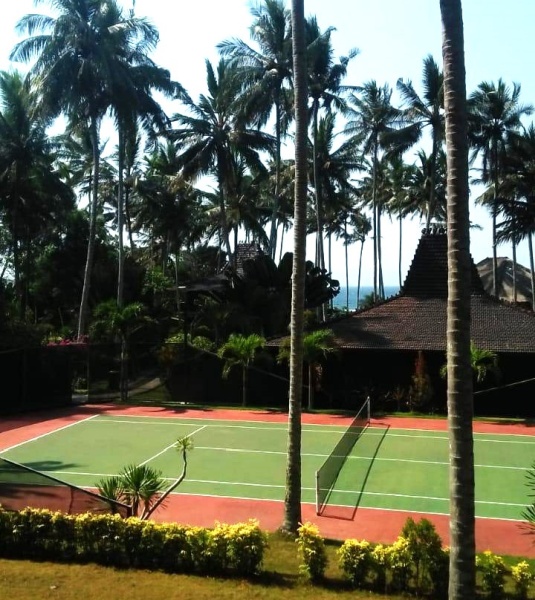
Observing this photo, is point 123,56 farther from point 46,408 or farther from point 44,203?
point 46,408

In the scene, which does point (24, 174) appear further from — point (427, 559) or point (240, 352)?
point (427, 559)

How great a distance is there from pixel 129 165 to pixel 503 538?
38.9 meters

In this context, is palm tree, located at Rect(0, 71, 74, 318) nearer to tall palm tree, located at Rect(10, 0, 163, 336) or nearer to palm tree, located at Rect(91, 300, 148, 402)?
tall palm tree, located at Rect(10, 0, 163, 336)

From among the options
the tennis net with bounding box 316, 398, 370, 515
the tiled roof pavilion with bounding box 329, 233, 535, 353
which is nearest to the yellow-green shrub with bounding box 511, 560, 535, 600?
the tennis net with bounding box 316, 398, 370, 515

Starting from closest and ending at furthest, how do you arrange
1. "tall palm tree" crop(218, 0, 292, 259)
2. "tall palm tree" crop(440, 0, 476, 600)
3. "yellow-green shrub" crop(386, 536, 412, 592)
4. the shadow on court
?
"tall palm tree" crop(440, 0, 476, 600) < "yellow-green shrub" crop(386, 536, 412, 592) < the shadow on court < "tall palm tree" crop(218, 0, 292, 259)

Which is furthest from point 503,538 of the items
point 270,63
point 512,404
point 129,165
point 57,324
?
point 129,165

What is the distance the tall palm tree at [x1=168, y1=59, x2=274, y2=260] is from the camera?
3741 centimetres

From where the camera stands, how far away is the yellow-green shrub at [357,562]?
838 cm

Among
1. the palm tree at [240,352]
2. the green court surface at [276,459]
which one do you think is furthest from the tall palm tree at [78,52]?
the green court surface at [276,459]

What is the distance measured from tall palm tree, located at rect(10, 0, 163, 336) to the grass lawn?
23147 mm

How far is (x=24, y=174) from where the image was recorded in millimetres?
36812

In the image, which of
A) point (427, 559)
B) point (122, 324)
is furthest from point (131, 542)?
point (122, 324)

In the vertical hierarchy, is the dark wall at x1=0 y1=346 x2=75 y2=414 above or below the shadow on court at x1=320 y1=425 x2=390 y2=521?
above

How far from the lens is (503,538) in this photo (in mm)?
11352
